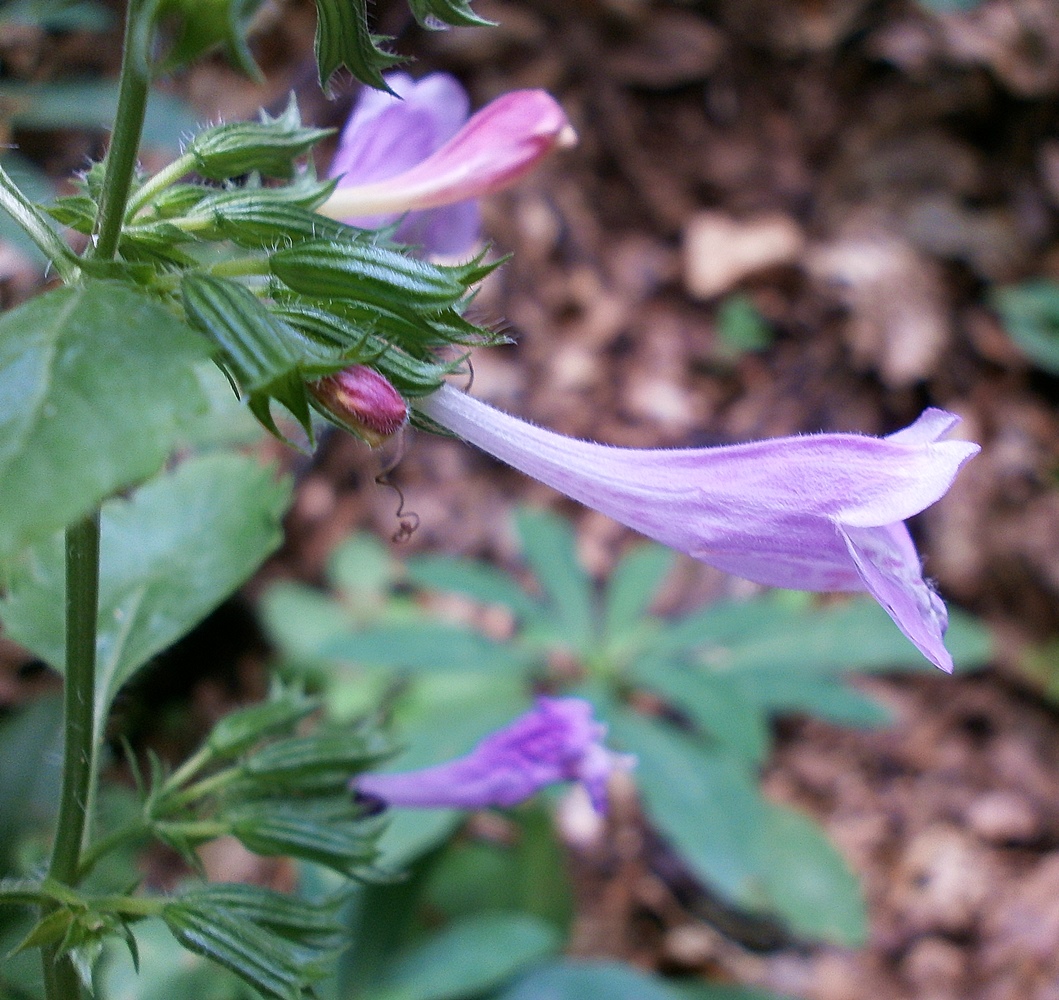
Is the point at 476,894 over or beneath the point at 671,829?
beneath

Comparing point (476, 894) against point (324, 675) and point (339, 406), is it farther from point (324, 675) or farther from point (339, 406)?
point (339, 406)

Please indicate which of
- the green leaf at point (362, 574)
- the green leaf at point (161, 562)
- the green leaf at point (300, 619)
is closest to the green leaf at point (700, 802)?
the green leaf at point (300, 619)

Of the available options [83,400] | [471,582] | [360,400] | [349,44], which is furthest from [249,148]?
[471,582]

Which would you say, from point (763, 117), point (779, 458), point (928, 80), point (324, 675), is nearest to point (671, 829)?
point (324, 675)

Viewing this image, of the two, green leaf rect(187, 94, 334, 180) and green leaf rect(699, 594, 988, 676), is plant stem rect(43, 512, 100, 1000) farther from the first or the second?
green leaf rect(699, 594, 988, 676)

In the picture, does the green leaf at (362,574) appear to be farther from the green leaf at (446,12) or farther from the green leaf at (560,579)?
the green leaf at (446,12)
